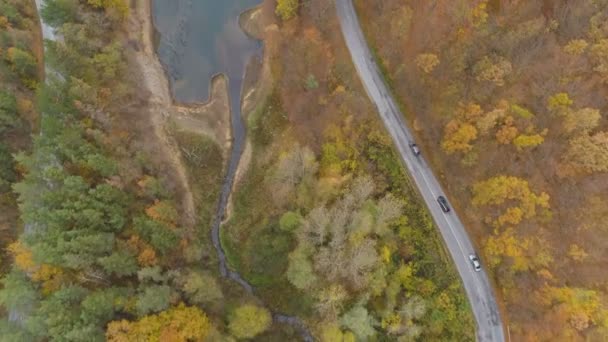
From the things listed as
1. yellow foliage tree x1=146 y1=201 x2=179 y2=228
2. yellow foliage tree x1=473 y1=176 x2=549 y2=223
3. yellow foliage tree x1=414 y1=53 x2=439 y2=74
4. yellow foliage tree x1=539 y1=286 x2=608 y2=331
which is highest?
yellow foliage tree x1=414 y1=53 x2=439 y2=74

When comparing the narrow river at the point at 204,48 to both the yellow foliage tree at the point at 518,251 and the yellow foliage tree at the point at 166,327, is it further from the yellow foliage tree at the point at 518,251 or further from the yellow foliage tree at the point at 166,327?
the yellow foliage tree at the point at 518,251

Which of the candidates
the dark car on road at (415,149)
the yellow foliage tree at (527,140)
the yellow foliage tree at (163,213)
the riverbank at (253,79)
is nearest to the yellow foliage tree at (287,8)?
the riverbank at (253,79)

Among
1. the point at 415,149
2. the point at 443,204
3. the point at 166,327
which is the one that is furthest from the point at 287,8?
the point at 166,327

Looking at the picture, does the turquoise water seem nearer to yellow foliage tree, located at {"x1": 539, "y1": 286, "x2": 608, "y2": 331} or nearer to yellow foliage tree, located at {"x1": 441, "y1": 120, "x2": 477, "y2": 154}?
yellow foliage tree, located at {"x1": 441, "y1": 120, "x2": 477, "y2": 154}

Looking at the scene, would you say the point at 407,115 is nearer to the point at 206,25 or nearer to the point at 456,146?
the point at 456,146

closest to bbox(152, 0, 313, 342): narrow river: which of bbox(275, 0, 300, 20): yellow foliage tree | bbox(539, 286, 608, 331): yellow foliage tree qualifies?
bbox(275, 0, 300, 20): yellow foliage tree

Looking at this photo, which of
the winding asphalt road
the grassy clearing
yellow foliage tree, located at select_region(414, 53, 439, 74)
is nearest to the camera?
the winding asphalt road
